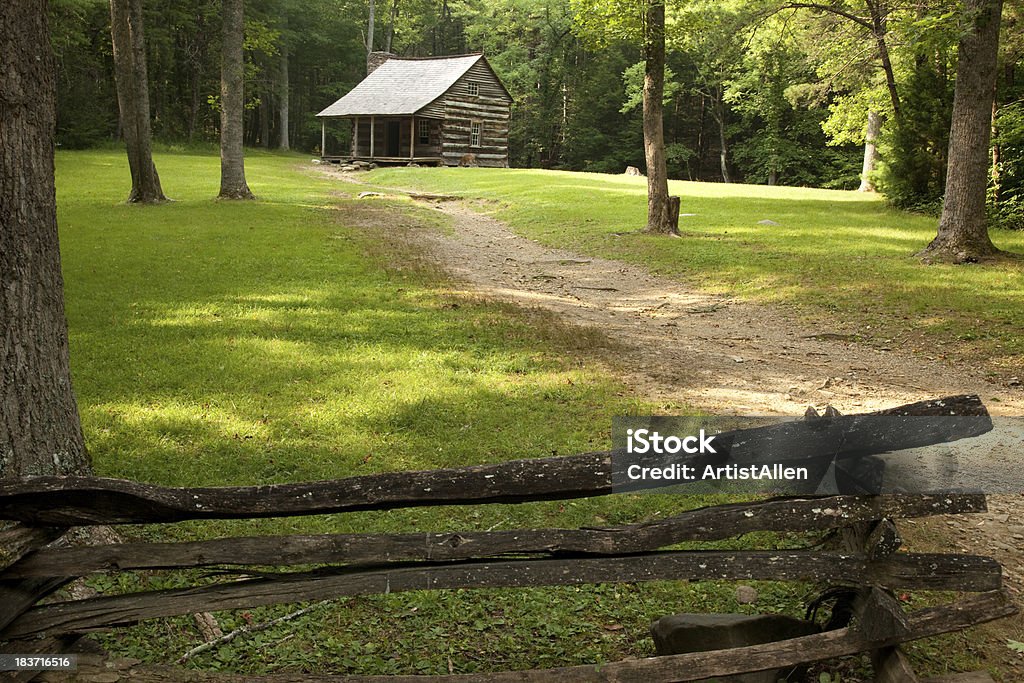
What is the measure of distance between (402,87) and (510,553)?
1770 inches

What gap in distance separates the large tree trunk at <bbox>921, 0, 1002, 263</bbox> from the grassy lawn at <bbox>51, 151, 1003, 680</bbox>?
121 centimetres

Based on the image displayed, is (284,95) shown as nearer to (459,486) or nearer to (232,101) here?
(232,101)

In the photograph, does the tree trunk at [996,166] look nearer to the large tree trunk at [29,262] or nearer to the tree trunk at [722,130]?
the large tree trunk at [29,262]

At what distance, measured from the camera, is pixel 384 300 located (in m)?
12.2

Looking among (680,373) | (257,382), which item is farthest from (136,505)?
(680,373)

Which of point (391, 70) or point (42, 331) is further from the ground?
point (391, 70)

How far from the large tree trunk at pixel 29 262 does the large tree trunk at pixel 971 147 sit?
14.8 meters

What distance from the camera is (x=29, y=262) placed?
462cm

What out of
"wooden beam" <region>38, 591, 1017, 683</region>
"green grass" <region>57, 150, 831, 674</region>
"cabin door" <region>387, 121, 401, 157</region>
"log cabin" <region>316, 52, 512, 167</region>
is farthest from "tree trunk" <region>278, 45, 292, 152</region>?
"wooden beam" <region>38, 591, 1017, 683</region>

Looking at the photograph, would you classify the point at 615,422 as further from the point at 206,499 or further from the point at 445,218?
the point at 445,218

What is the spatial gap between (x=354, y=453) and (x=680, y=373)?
4.03m

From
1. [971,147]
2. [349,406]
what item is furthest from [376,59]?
[349,406]

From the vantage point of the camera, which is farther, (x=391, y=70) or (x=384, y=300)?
(x=391, y=70)

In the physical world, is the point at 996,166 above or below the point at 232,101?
below
